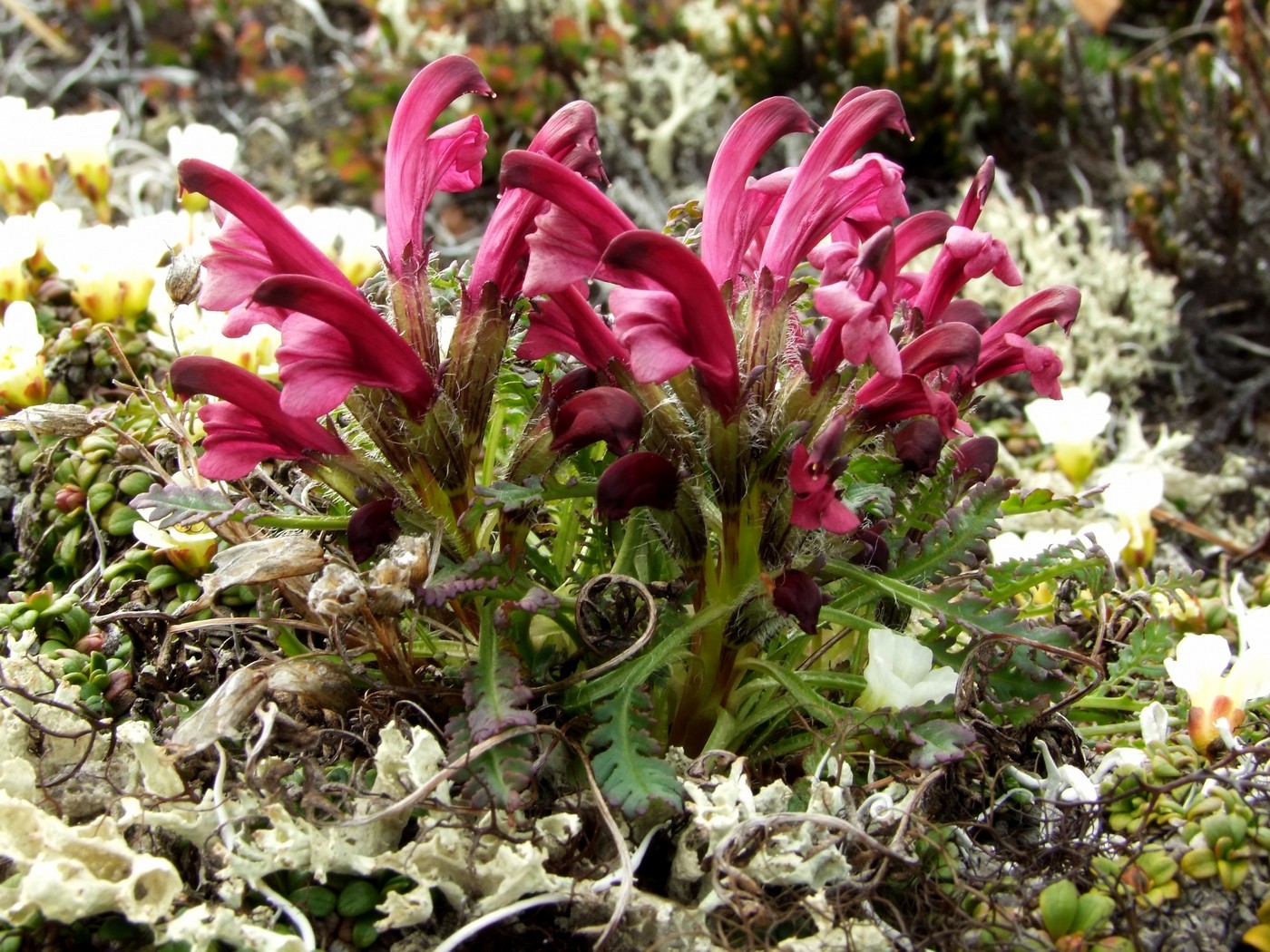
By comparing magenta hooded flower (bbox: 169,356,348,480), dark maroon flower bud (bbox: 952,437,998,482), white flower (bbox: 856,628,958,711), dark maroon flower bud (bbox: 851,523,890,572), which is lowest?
white flower (bbox: 856,628,958,711)

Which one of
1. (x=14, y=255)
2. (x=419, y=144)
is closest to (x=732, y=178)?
(x=419, y=144)

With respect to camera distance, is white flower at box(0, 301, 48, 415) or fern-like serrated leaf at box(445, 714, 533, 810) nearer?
fern-like serrated leaf at box(445, 714, 533, 810)

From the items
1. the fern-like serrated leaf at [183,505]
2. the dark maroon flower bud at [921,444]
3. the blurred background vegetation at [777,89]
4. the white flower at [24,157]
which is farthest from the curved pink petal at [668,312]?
the blurred background vegetation at [777,89]

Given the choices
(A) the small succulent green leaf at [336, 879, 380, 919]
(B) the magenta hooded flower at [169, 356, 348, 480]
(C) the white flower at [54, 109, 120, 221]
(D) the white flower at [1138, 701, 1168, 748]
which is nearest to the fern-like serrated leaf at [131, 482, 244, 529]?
(B) the magenta hooded flower at [169, 356, 348, 480]

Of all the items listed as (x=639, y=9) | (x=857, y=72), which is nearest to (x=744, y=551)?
(x=857, y=72)

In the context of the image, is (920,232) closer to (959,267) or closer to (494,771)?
(959,267)

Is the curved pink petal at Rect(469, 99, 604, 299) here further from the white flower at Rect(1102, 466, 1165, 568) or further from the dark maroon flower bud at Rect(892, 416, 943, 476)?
the white flower at Rect(1102, 466, 1165, 568)
